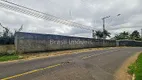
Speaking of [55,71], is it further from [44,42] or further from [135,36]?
[135,36]

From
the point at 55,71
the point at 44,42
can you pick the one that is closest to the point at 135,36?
the point at 44,42

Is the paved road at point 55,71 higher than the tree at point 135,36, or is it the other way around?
the tree at point 135,36

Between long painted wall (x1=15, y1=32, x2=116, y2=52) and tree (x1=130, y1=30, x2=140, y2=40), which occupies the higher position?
tree (x1=130, y1=30, x2=140, y2=40)

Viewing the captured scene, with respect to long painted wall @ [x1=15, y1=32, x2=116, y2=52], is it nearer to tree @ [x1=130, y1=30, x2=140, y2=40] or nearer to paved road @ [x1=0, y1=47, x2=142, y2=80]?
paved road @ [x1=0, y1=47, x2=142, y2=80]

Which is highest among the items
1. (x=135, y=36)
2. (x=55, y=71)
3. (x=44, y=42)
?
(x=135, y=36)

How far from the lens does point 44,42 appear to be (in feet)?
88.2

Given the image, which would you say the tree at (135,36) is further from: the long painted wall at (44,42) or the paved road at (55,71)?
the paved road at (55,71)

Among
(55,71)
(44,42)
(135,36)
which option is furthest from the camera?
(135,36)

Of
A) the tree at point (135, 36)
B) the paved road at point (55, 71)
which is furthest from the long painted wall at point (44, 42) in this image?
the tree at point (135, 36)

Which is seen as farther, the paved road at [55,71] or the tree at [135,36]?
the tree at [135,36]

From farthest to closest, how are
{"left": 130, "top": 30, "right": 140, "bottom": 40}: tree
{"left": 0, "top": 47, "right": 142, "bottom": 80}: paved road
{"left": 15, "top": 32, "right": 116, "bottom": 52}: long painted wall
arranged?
1. {"left": 130, "top": 30, "right": 140, "bottom": 40}: tree
2. {"left": 15, "top": 32, "right": 116, "bottom": 52}: long painted wall
3. {"left": 0, "top": 47, "right": 142, "bottom": 80}: paved road

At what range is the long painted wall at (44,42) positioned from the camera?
23133mm

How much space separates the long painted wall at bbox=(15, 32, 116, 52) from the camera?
Answer: 23133 mm

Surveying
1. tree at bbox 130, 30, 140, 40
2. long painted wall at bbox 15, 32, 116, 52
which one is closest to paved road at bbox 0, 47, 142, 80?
long painted wall at bbox 15, 32, 116, 52
